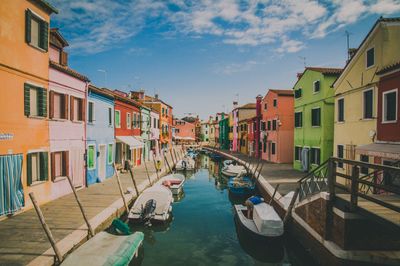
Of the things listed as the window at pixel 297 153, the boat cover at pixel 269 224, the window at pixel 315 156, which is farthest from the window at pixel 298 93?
the boat cover at pixel 269 224

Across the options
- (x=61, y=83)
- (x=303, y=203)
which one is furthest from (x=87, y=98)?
(x=303, y=203)

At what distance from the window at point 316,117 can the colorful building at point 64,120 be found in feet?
58.0

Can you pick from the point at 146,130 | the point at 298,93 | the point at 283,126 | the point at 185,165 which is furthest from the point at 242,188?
the point at 146,130

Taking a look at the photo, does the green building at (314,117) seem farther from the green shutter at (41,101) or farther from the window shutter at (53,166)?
the green shutter at (41,101)

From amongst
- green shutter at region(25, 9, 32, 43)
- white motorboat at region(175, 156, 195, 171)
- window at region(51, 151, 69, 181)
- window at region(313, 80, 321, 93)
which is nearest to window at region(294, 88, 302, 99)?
window at region(313, 80, 321, 93)

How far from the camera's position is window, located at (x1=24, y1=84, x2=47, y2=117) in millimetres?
11789

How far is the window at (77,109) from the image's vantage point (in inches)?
615

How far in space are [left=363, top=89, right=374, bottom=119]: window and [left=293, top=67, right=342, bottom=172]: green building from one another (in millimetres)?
4767

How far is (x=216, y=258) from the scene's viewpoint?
397 inches

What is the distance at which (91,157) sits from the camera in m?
18.0

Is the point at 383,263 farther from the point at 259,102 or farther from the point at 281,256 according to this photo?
the point at 259,102

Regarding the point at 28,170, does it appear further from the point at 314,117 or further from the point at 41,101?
the point at 314,117

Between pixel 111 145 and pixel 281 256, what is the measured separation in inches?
635

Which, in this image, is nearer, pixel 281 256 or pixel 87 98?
pixel 281 256
